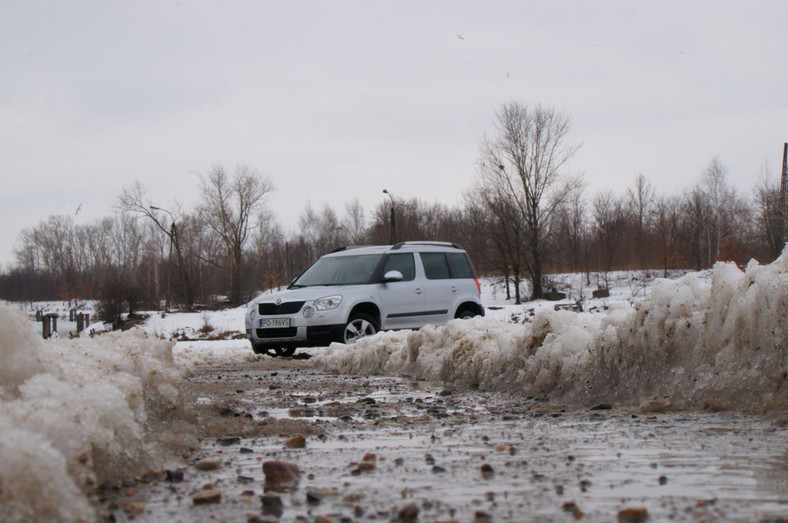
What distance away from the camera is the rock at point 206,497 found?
2605 mm

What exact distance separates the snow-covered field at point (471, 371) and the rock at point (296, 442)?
1.52ft

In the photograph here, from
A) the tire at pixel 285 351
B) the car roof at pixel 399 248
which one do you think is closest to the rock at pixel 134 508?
the tire at pixel 285 351

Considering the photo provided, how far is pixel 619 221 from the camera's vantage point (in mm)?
60812

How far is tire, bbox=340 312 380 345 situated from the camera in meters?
11.2

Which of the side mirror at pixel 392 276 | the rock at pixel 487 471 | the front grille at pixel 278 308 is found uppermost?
the side mirror at pixel 392 276

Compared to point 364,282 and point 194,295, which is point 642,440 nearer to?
point 364,282

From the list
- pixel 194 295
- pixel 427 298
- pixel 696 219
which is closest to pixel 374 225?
pixel 194 295

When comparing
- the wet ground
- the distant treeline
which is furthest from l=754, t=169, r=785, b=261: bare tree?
the wet ground

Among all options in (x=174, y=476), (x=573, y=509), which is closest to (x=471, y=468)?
(x=573, y=509)

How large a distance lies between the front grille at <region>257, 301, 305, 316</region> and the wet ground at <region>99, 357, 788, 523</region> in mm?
6043

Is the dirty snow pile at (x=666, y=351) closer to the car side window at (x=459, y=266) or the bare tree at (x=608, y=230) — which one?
the car side window at (x=459, y=266)

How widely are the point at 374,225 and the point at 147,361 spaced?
64029mm

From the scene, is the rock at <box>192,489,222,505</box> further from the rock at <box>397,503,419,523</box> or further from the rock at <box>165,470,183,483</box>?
the rock at <box>397,503,419,523</box>

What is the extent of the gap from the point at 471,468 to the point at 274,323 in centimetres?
858
